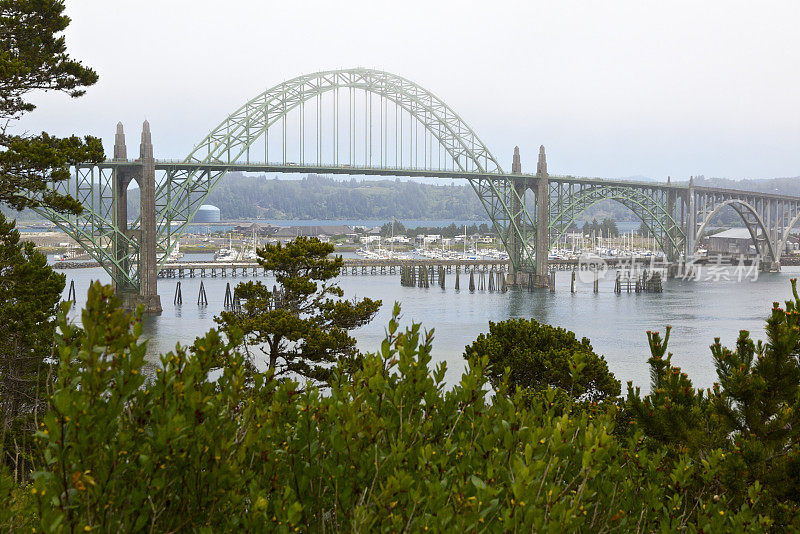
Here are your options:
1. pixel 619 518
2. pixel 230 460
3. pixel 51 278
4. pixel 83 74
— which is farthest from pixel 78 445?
pixel 51 278

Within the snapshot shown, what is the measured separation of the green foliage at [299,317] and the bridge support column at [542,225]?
58.9 metres

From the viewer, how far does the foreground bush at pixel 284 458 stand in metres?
3.78

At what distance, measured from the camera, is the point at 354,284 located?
282 feet

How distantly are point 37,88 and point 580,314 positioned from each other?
49.7 m

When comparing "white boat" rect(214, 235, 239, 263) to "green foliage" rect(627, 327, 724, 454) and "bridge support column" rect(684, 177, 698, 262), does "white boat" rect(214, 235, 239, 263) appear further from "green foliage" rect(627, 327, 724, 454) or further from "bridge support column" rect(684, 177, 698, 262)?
"green foliage" rect(627, 327, 724, 454)

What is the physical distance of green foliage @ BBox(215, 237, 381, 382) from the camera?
23.6m

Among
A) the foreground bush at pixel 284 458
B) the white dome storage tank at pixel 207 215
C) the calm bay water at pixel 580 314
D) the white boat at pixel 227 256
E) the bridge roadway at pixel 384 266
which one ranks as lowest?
the calm bay water at pixel 580 314

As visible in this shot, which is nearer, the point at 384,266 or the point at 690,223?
the point at 690,223

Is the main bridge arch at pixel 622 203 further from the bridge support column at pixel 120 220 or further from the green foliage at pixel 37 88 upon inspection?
the green foliage at pixel 37 88

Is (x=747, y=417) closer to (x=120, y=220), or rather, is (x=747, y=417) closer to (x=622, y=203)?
(x=120, y=220)

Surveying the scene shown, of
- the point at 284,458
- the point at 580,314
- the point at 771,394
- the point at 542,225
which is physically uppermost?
the point at 542,225

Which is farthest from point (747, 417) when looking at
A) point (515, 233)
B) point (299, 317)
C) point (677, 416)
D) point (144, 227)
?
point (515, 233)

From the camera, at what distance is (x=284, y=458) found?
17.6 feet

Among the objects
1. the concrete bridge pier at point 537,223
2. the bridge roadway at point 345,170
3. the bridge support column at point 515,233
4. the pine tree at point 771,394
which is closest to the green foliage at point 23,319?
the pine tree at point 771,394
